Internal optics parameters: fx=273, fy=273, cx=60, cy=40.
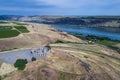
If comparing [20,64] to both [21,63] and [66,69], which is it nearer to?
[21,63]

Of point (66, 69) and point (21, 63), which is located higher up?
point (21, 63)

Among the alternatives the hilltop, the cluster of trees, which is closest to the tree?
the cluster of trees

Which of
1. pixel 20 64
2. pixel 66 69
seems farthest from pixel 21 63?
pixel 66 69

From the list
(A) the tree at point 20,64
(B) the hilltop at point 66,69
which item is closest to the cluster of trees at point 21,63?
(A) the tree at point 20,64

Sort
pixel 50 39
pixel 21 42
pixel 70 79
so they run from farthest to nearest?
pixel 50 39 < pixel 21 42 < pixel 70 79

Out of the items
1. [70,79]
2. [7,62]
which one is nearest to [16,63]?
[7,62]

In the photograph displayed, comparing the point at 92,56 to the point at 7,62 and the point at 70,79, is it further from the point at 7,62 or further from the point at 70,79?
the point at 7,62

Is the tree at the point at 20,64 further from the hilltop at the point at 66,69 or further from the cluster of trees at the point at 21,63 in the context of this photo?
the hilltop at the point at 66,69

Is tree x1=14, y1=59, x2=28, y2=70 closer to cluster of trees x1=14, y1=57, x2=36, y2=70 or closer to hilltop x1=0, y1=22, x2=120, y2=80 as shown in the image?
cluster of trees x1=14, y1=57, x2=36, y2=70
